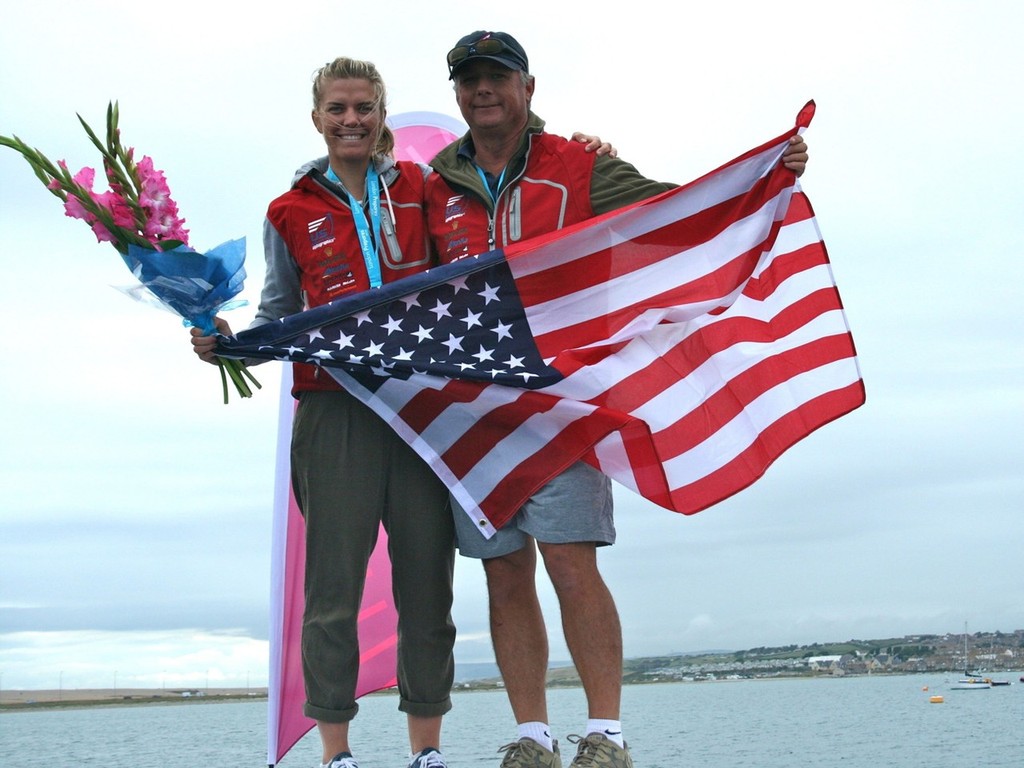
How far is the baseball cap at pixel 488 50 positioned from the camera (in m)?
4.85

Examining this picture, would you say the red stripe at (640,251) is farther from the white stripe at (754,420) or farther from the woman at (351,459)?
the white stripe at (754,420)

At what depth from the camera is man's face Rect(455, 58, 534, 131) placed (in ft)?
16.2

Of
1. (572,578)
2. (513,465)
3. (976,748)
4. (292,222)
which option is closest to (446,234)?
(292,222)

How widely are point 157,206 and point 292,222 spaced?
658 millimetres

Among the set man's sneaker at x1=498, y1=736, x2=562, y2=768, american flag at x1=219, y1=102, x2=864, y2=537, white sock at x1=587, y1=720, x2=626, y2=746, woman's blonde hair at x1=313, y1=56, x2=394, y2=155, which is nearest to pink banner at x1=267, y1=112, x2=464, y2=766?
woman's blonde hair at x1=313, y1=56, x2=394, y2=155

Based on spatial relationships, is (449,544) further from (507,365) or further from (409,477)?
(507,365)

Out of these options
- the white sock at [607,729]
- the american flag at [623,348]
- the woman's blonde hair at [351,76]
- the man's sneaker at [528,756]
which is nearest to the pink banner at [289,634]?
the woman's blonde hair at [351,76]

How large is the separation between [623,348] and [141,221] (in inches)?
82.4

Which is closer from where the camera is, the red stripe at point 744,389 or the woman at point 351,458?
the woman at point 351,458

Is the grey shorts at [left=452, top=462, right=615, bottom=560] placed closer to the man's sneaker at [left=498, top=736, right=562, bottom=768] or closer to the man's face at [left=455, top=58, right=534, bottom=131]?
the man's sneaker at [left=498, top=736, right=562, bottom=768]

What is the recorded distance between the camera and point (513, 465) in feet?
15.7

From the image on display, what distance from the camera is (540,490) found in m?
4.69

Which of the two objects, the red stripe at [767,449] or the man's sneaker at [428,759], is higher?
the red stripe at [767,449]

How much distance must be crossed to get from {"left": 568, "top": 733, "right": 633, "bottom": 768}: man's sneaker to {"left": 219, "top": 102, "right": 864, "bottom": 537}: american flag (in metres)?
0.91
